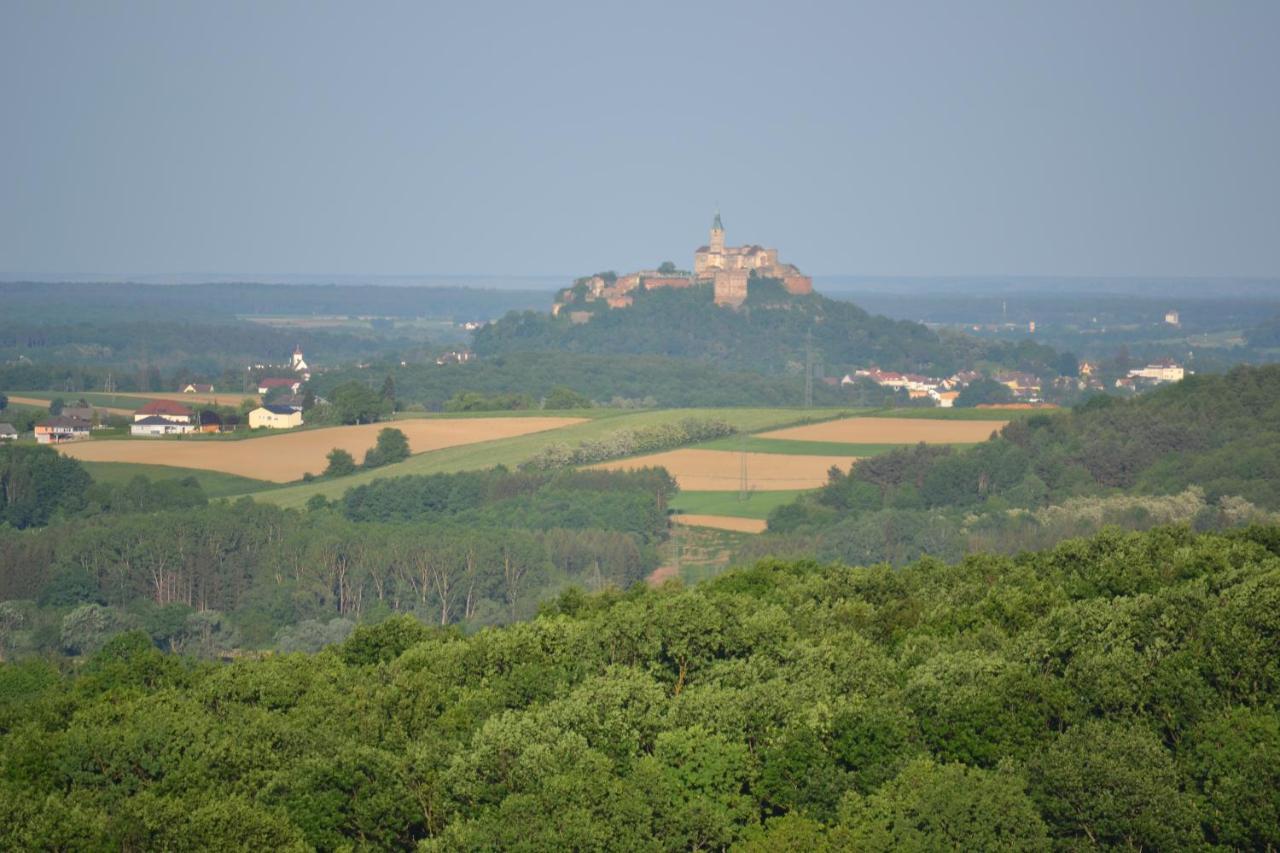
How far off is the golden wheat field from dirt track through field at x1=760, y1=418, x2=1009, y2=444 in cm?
676

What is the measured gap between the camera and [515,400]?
5413 inches

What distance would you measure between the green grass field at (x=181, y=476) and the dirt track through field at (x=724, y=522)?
1920cm

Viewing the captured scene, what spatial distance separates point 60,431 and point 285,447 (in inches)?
598

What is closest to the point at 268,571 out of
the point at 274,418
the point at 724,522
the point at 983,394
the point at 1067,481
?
the point at 724,522

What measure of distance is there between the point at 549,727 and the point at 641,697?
189 cm

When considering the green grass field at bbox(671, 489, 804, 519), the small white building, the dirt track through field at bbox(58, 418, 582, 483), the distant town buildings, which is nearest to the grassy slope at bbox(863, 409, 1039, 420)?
the dirt track through field at bbox(58, 418, 582, 483)

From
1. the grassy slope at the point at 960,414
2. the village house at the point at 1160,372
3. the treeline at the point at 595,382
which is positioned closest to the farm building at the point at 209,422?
the treeline at the point at 595,382

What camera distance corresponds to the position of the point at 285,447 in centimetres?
10181

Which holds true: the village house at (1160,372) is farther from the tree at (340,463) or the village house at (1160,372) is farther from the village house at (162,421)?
the tree at (340,463)

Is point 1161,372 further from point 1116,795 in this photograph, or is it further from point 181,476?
point 1116,795

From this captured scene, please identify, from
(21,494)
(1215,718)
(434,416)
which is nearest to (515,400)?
(434,416)

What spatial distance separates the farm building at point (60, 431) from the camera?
106669mm

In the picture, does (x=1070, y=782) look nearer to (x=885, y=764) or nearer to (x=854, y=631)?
(x=885, y=764)

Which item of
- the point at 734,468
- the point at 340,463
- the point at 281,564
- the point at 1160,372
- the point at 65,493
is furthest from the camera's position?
the point at 1160,372
